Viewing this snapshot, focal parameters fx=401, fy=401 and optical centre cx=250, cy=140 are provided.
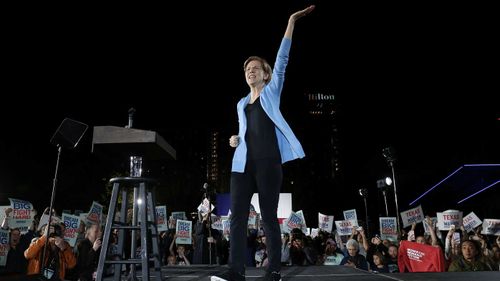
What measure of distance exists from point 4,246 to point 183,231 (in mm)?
4896

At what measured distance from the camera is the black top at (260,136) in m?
3.34

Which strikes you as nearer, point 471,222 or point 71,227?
point 71,227

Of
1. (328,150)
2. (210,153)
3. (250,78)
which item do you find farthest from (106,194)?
(328,150)

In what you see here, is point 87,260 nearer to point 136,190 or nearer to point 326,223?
point 136,190

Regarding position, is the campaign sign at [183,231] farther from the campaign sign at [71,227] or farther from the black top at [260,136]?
the black top at [260,136]

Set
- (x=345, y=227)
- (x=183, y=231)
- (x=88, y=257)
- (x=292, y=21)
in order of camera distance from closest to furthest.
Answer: (x=292, y=21) < (x=88, y=257) < (x=183, y=231) < (x=345, y=227)

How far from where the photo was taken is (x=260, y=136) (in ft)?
11.1

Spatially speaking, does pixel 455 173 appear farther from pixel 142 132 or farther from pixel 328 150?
pixel 328 150

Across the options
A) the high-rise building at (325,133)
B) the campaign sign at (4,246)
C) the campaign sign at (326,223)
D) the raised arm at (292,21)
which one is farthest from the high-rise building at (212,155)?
the raised arm at (292,21)

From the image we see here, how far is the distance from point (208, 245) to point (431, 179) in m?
19.8

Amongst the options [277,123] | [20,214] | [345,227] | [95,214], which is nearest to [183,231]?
[95,214]

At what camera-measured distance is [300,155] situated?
341cm

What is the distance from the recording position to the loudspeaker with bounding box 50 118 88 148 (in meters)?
4.76

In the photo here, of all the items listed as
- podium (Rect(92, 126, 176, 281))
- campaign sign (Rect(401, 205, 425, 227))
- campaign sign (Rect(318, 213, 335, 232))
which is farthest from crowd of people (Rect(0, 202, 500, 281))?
campaign sign (Rect(401, 205, 425, 227))
